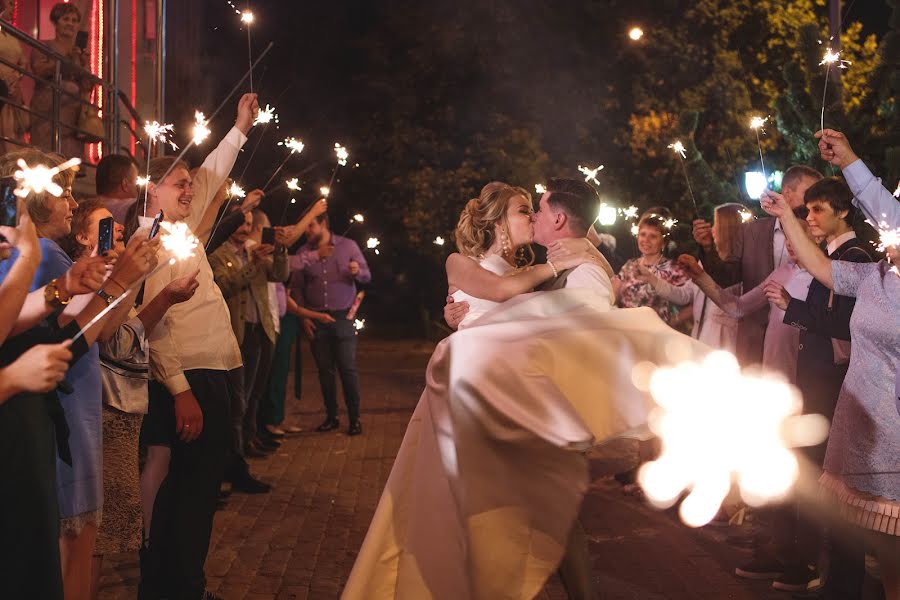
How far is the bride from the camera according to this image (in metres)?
4.52

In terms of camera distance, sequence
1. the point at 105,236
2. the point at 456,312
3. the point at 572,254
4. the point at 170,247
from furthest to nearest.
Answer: the point at 456,312, the point at 572,254, the point at 105,236, the point at 170,247

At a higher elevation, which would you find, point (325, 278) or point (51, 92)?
point (51, 92)

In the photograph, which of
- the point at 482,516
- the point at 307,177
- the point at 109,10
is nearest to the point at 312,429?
the point at 109,10

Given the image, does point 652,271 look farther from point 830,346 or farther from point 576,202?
point 576,202

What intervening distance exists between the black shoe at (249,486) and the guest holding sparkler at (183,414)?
3.11 metres

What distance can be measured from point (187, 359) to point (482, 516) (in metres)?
1.94

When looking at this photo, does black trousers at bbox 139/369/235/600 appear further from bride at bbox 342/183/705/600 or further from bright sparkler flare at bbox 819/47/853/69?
bright sparkler flare at bbox 819/47/853/69

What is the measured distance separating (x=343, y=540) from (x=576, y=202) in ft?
10.7

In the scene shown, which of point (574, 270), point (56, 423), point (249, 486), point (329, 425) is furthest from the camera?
point (329, 425)

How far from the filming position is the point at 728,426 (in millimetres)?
5027

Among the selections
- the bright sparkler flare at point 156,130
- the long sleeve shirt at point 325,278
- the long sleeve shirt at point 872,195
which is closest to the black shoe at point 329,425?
the long sleeve shirt at point 325,278

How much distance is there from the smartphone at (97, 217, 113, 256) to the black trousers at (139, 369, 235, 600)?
1.50 metres

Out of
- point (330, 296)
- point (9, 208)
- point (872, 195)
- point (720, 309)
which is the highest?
point (872, 195)

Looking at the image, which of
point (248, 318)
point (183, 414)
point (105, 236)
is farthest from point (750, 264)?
→ point (105, 236)
